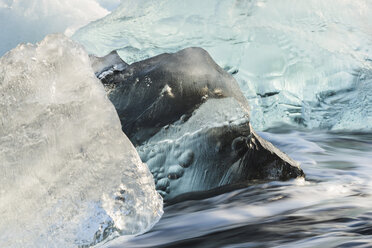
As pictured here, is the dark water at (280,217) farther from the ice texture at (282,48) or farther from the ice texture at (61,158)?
the ice texture at (282,48)

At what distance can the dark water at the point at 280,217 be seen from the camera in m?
2.12

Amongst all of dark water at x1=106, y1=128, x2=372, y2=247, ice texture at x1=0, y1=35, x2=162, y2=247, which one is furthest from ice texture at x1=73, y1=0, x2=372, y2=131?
ice texture at x1=0, y1=35, x2=162, y2=247

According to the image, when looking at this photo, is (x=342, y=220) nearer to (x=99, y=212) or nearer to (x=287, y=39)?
(x=99, y=212)

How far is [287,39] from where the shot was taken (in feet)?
19.0

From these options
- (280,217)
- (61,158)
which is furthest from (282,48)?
(61,158)

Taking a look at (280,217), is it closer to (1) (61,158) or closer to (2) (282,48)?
(1) (61,158)

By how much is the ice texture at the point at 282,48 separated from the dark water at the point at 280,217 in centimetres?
221

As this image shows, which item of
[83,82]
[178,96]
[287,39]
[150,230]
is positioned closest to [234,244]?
[150,230]

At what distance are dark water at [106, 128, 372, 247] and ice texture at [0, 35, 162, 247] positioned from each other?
0.54 ft

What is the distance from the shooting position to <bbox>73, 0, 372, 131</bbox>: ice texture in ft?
19.1

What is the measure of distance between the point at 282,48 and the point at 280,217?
356 cm

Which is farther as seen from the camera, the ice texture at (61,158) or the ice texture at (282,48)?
the ice texture at (282,48)

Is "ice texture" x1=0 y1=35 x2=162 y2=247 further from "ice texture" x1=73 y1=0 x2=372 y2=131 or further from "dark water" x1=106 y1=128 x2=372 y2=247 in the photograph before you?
"ice texture" x1=73 y1=0 x2=372 y2=131

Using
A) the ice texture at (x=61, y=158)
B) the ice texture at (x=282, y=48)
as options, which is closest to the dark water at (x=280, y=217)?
the ice texture at (x=61, y=158)
